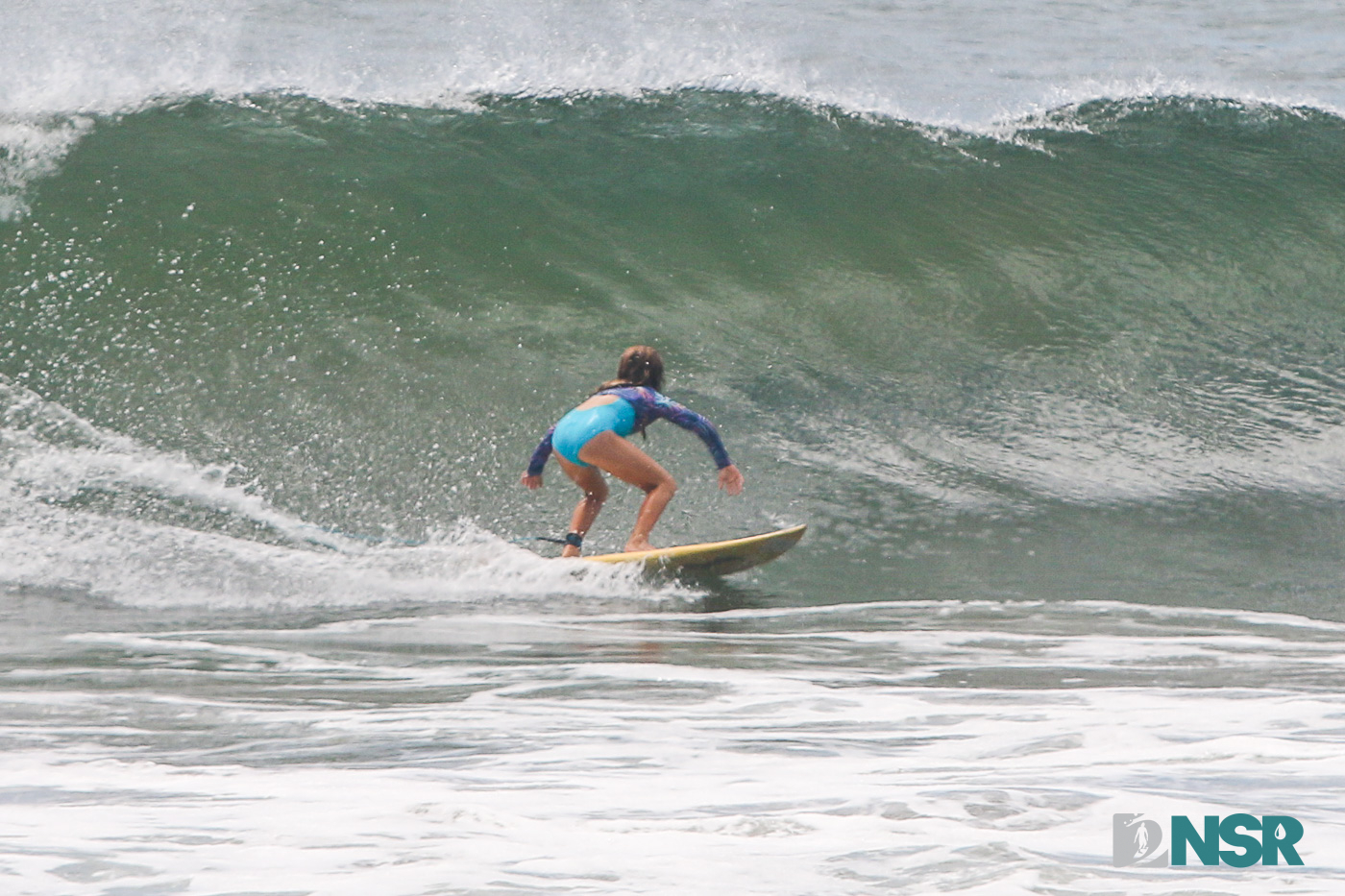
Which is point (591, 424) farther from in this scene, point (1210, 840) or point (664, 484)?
point (1210, 840)

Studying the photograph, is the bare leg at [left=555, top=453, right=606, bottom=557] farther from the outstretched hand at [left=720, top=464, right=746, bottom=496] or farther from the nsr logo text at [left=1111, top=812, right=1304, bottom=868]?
the nsr logo text at [left=1111, top=812, right=1304, bottom=868]

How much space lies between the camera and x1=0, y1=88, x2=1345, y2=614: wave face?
6008 millimetres

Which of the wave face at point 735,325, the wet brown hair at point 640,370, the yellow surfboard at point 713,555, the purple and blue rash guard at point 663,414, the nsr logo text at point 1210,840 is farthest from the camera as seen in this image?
the wave face at point 735,325

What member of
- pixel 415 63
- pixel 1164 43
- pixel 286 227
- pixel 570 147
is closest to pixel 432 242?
pixel 286 227

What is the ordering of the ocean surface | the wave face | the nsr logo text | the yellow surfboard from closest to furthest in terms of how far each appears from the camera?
1. the nsr logo text
2. the ocean surface
3. the yellow surfboard
4. the wave face

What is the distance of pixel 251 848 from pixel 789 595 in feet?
11.3

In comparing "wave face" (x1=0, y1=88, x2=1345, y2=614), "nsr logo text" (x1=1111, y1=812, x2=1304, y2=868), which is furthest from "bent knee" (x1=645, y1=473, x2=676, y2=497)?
"nsr logo text" (x1=1111, y1=812, x2=1304, y2=868)

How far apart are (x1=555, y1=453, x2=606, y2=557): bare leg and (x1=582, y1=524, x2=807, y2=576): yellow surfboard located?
0.84 feet

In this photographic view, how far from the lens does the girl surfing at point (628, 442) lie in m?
5.39

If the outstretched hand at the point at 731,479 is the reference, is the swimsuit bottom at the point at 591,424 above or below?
above

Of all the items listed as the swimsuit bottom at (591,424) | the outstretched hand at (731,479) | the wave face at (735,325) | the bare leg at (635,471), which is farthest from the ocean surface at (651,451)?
the swimsuit bottom at (591,424)

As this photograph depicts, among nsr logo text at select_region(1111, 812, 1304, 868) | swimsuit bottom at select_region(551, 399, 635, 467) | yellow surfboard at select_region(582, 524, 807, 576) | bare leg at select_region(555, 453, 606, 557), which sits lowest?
nsr logo text at select_region(1111, 812, 1304, 868)

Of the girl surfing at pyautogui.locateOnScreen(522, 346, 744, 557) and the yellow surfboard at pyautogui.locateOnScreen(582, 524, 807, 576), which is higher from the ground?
the girl surfing at pyautogui.locateOnScreen(522, 346, 744, 557)

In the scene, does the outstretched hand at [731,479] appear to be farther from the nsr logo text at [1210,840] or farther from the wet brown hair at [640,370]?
the nsr logo text at [1210,840]
